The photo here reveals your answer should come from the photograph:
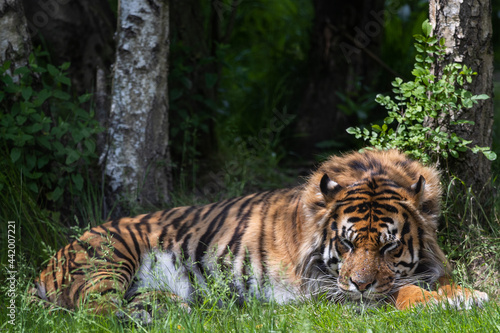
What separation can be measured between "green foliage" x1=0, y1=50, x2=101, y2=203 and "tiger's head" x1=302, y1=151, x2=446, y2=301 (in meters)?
A: 2.24

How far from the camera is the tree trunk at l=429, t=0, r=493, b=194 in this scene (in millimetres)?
3881

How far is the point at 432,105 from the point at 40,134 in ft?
10.2

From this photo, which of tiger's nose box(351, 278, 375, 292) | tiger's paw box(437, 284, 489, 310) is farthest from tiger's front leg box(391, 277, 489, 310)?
tiger's nose box(351, 278, 375, 292)

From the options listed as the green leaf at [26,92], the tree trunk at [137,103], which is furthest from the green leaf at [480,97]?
the green leaf at [26,92]

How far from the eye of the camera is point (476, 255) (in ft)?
12.7

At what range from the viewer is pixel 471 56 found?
392 cm

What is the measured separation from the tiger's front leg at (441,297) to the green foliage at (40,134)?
9.19ft

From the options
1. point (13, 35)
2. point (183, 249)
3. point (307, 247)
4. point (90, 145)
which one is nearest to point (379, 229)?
point (307, 247)

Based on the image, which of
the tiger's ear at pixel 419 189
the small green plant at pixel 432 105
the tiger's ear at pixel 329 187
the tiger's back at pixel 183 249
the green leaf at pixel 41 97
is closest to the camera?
the tiger's ear at pixel 419 189

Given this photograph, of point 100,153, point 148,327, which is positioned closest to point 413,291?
point 148,327

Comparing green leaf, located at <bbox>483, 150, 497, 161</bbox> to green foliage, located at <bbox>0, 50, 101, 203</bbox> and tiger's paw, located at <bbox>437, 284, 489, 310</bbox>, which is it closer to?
tiger's paw, located at <bbox>437, 284, 489, 310</bbox>

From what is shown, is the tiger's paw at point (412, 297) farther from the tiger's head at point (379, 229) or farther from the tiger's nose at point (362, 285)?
the tiger's nose at point (362, 285)

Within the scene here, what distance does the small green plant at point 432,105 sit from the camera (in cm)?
380

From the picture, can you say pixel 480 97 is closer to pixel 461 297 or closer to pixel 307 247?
pixel 461 297
